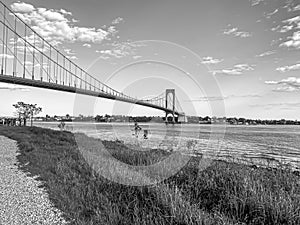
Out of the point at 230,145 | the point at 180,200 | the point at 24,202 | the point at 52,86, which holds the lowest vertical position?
the point at 230,145

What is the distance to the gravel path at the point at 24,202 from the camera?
5016mm

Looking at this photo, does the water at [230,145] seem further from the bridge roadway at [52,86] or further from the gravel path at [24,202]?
the gravel path at [24,202]

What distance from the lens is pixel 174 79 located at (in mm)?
11156

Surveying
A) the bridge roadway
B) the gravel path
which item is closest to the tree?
the bridge roadway

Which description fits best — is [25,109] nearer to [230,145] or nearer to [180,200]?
[230,145]

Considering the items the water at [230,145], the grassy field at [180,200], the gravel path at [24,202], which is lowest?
the water at [230,145]

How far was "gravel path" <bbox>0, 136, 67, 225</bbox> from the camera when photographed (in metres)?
5.02

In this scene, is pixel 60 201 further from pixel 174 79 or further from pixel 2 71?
pixel 2 71

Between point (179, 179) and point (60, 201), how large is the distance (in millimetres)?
3319

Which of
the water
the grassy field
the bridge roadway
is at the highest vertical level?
the bridge roadway

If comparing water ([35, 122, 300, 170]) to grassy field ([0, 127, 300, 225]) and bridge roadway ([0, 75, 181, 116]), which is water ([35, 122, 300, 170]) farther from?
grassy field ([0, 127, 300, 225])

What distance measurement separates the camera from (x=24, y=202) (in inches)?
233

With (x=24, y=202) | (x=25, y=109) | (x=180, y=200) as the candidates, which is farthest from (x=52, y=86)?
(x=180, y=200)

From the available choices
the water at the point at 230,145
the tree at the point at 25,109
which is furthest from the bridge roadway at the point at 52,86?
the tree at the point at 25,109
